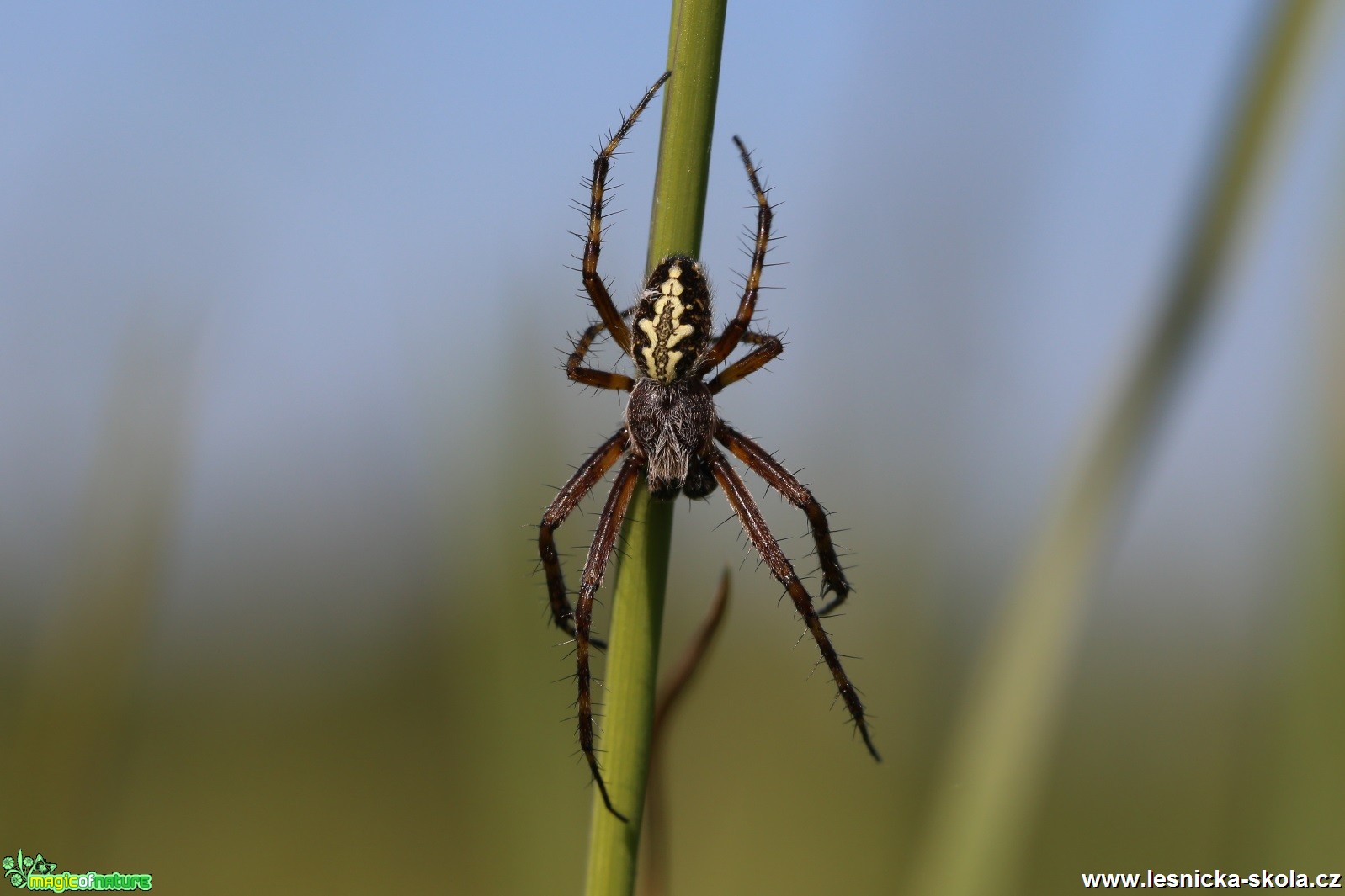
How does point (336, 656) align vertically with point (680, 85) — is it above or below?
below

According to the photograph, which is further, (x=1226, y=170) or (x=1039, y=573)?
(x=1039, y=573)

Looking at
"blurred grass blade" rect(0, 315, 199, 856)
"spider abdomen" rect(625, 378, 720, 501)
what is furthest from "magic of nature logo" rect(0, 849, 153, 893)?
"spider abdomen" rect(625, 378, 720, 501)

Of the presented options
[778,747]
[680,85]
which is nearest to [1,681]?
[778,747]

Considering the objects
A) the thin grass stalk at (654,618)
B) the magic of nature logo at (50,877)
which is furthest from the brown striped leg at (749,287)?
the magic of nature logo at (50,877)

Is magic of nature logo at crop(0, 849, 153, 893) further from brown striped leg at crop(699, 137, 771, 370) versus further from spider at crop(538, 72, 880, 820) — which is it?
brown striped leg at crop(699, 137, 771, 370)

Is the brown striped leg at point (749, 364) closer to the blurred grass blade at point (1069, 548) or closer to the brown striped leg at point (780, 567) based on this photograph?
the brown striped leg at point (780, 567)

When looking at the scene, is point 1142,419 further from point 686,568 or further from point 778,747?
point 778,747

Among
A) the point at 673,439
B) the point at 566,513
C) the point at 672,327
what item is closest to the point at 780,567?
the point at 673,439
